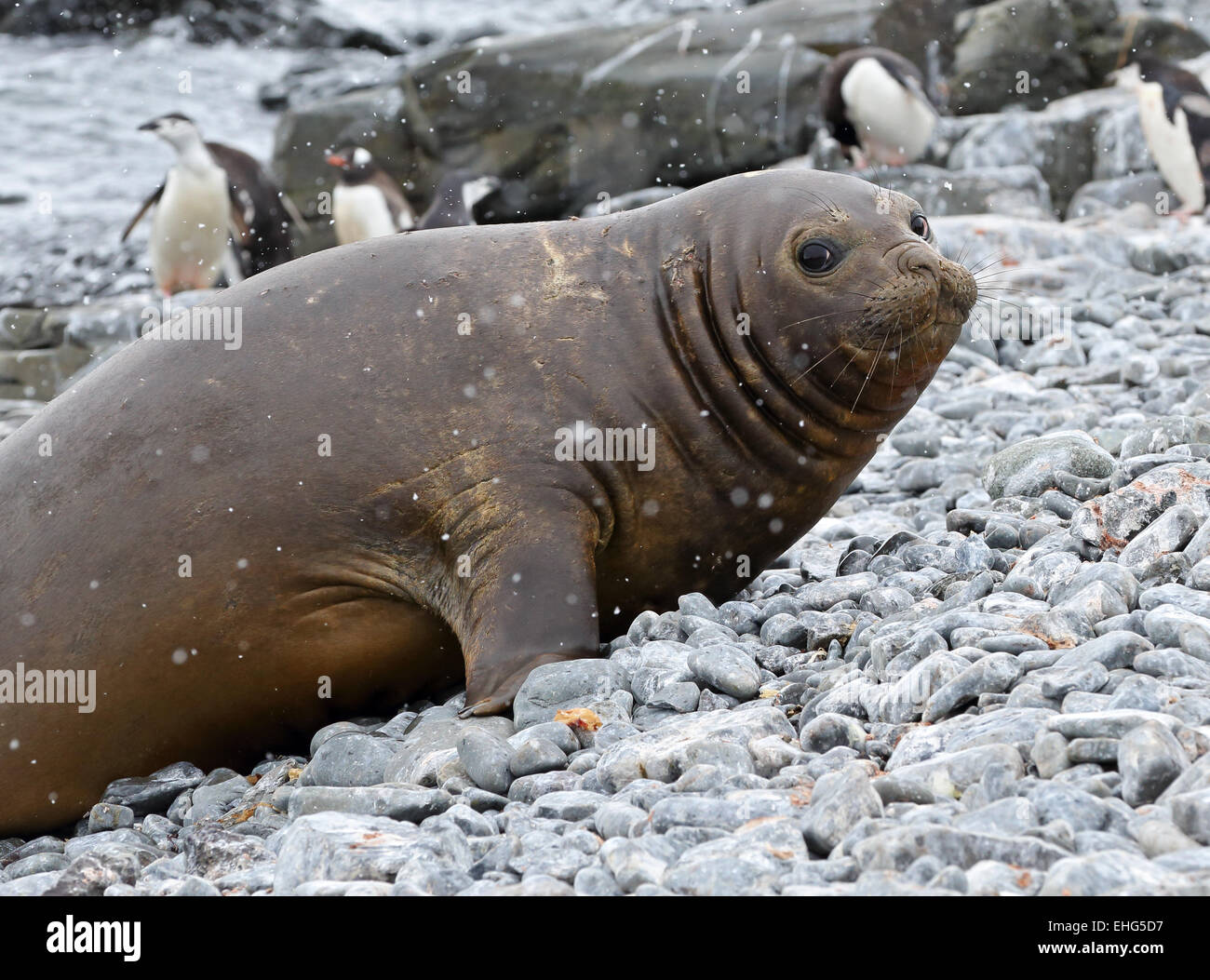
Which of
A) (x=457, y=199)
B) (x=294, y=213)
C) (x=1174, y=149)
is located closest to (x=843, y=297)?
(x=1174, y=149)

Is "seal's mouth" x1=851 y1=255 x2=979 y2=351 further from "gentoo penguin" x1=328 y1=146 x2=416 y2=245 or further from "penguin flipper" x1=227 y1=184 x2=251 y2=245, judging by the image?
"penguin flipper" x1=227 y1=184 x2=251 y2=245

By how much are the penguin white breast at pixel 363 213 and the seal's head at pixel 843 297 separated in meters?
12.3

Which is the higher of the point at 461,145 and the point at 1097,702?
the point at 1097,702

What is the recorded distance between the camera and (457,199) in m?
15.9

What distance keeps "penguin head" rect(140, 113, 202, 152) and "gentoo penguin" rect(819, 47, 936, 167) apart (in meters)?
7.27

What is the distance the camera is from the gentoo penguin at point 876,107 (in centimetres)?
1527

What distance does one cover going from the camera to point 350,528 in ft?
13.7

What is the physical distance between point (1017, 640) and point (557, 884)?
1.32m

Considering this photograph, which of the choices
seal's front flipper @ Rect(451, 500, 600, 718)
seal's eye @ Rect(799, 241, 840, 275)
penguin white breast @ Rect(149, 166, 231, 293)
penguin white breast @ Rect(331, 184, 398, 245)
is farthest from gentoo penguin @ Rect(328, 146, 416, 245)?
seal's front flipper @ Rect(451, 500, 600, 718)

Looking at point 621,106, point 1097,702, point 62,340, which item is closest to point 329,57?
point 621,106

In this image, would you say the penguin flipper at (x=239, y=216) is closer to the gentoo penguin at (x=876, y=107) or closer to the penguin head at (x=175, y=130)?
the penguin head at (x=175, y=130)

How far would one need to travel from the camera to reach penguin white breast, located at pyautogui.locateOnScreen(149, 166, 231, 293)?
16250 mm

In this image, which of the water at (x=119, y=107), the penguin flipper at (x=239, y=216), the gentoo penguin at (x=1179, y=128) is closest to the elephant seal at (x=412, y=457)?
the gentoo penguin at (x=1179, y=128)

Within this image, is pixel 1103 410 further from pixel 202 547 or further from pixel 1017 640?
pixel 202 547
